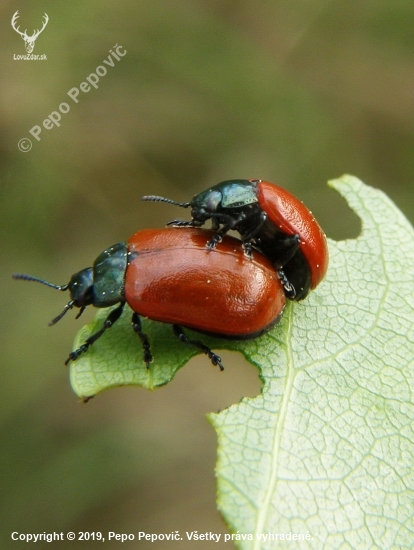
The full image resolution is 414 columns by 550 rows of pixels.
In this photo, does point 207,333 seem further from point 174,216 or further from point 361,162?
point 361,162

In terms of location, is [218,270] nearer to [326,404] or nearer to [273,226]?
[273,226]

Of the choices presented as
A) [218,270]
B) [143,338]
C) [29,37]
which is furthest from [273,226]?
[29,37]

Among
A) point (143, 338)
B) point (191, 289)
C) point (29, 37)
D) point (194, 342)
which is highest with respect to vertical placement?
point (191, 289)

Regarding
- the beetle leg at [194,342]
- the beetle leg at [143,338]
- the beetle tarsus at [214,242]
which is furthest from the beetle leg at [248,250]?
the beetle leg at [143,338]

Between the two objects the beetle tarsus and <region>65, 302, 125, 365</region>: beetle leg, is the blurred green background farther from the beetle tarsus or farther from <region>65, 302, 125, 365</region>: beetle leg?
the beetle tarsus

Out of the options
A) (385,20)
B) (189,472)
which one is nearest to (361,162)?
(385,20)

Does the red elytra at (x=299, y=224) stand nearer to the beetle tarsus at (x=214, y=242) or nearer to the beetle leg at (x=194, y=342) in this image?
the beetle tarsus at (x=214, y=242)

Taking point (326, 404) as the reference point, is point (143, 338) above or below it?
below
